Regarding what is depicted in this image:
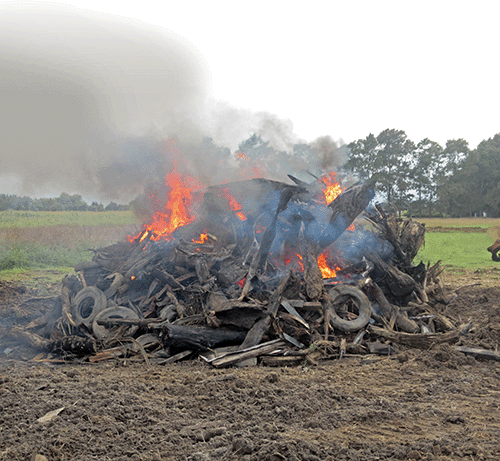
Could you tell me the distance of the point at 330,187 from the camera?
1100cm

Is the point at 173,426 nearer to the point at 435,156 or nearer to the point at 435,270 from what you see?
the point at 435,270

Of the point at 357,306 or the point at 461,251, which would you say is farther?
the point at 461,251

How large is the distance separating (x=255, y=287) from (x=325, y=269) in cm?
233

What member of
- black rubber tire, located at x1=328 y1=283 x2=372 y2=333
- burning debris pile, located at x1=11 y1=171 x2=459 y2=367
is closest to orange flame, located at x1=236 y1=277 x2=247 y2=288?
burning debris pile, located at x1=11 y1=171 x2=459 y2=367

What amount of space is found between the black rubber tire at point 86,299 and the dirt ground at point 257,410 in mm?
1683

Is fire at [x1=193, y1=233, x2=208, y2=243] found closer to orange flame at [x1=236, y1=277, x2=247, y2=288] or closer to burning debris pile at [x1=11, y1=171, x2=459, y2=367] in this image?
burning debris pile at [x1=11, y1=171, x2=459, y2=367]

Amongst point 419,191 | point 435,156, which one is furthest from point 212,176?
point 435,156

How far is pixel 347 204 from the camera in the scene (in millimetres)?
9641

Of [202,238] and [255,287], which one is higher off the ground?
[202,238]

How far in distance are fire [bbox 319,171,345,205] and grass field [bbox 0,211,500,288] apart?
5242 mm

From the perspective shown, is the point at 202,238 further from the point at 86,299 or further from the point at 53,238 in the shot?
the point at 53,238

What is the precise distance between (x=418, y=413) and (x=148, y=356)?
16.3 feet

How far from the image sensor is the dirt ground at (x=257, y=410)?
149 inches

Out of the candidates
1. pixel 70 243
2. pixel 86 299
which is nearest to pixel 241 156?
pixel 86 299
